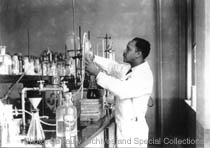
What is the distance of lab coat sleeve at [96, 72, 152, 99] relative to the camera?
2666 millimetres

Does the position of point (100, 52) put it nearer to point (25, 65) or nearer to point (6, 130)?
point (25, 65)

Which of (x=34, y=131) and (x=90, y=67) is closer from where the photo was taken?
(x=34, y=131)

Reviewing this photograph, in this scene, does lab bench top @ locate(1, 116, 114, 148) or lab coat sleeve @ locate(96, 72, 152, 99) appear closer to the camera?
lab bench top @ locate(1, 116, 114, 148)

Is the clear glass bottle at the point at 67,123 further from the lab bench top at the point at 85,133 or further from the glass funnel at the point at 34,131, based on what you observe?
the glass funnel at the point at 34,131

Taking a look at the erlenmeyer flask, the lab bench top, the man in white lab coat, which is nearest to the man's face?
the man in white lab coat

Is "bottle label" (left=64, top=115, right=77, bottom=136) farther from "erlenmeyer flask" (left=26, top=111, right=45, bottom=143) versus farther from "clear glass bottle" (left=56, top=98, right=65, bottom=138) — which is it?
"erlenmeyer flask" (left=26, top=111, right=45, bottom=143)

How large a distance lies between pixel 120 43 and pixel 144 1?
893 millimetres

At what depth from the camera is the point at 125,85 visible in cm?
269

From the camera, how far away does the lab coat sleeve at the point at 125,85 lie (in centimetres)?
267

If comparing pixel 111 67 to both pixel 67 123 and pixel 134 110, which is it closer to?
pixel 134 110

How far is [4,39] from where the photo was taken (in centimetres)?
601

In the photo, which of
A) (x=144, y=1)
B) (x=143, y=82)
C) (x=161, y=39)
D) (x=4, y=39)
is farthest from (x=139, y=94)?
(x=4, y=39)

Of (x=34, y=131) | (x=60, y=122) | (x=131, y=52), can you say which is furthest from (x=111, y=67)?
(x=34, y=131)

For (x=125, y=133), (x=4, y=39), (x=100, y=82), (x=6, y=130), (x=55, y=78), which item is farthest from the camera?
(x=4, y=39)
